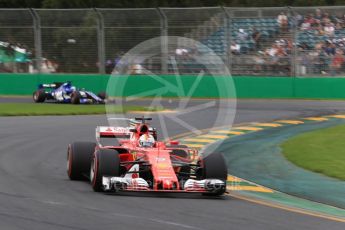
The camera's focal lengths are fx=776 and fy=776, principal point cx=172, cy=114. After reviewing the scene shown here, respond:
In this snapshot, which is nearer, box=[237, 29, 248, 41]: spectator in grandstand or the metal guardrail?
the metal guardrail

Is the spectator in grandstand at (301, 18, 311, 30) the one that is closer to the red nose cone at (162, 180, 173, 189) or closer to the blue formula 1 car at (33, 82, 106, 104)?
the blue formula 1 car at (33, 82, 106, 104)

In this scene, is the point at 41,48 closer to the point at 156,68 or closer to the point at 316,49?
the point at 156,68

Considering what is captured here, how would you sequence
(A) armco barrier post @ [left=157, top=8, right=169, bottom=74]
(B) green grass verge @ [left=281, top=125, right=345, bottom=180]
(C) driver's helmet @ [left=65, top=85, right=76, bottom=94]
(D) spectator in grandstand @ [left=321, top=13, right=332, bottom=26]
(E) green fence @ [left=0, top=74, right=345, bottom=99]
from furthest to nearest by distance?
(A) armco barrier post @ [left=157, top=8, right=169, bottom=74], (D) spectator in grandstand @ [left=321, top=13, right=332, bottom=26], (E) green fence @ [left=0, top=74, right=345, bottom=99], (C) driver's helmet @ [left=65, top=85, right=76, bottom=94], (B) green grass verge @ [left=281, top=125, right=345, bottom=180]

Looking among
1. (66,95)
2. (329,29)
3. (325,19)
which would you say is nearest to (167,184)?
(66,95)

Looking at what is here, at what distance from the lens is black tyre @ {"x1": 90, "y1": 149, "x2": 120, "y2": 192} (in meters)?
9.95

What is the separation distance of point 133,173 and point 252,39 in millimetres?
20797

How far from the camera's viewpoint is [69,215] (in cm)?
838

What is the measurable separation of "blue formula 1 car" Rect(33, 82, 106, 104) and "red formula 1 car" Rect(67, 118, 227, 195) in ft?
52.5

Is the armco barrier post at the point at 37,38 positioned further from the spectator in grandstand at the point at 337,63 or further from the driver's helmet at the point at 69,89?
the spectator in grandstand at the point at 337,63

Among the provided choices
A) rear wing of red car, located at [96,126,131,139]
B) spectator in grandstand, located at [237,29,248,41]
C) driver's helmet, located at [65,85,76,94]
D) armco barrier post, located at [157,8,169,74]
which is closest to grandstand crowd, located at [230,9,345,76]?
spectator in grandstand, located at [237,29,248,41]

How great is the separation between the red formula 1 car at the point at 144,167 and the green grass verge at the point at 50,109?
10.8m

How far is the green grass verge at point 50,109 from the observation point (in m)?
23.2

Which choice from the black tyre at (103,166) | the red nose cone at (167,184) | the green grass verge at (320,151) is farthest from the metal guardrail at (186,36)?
the red nose cone at (167,184)

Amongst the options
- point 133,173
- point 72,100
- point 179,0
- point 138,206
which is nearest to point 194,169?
point 133,173
